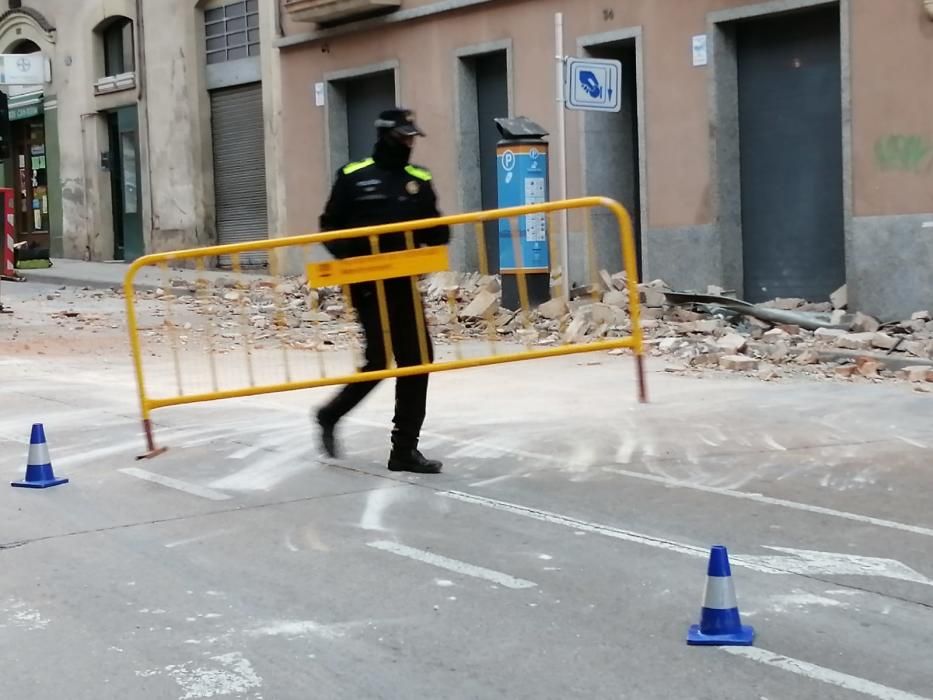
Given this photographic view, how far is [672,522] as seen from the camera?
6.61m

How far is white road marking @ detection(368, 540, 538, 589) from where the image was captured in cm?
563

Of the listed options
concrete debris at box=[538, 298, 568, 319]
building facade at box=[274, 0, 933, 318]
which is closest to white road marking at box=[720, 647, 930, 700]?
concrete debris at box=[538, 298, 568, 319]

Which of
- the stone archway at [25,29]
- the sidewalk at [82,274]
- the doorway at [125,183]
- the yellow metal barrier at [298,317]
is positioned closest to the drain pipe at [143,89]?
the doorway at [125,183]

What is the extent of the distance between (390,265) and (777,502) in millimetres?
2500

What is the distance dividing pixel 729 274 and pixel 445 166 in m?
5.38

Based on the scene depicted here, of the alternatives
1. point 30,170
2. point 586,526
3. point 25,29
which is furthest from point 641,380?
point 30,170

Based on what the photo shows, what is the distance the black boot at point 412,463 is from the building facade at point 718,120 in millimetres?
3160

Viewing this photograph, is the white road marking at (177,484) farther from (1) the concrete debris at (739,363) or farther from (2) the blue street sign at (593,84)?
(2) the blue street sign at (593,84)

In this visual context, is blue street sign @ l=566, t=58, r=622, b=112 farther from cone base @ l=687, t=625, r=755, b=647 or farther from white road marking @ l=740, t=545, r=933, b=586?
cone base @ l=687, t=625, r=755, b=647

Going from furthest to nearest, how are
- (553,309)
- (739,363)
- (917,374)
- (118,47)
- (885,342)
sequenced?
(118,47), (885,342), (739,363), (917,374), (553,309)

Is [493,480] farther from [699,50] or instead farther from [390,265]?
[699,50]

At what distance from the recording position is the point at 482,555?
19.9ft

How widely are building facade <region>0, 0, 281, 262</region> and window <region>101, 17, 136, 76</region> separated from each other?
0.09 ft

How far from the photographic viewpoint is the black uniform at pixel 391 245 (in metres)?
8.00
